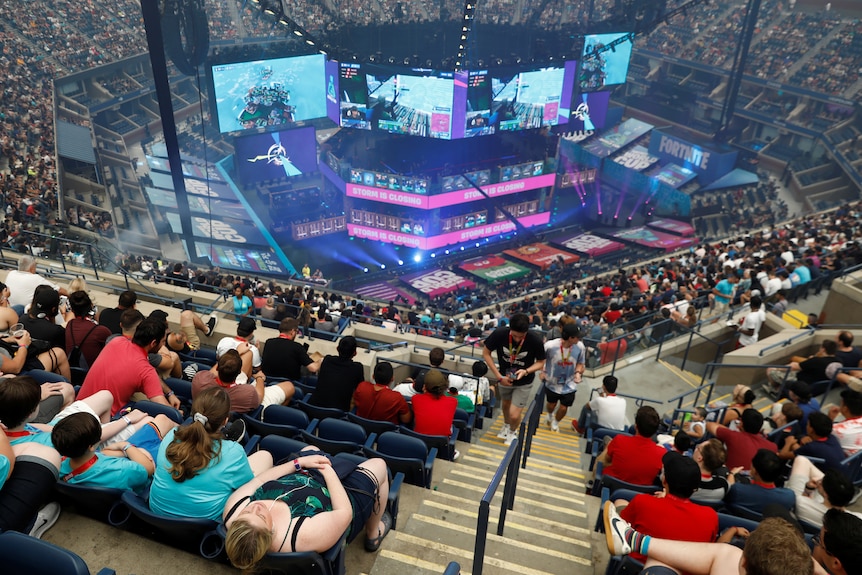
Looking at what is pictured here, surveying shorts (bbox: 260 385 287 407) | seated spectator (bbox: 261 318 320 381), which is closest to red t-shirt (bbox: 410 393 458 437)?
shorts (bbox: 260 385 287 407)

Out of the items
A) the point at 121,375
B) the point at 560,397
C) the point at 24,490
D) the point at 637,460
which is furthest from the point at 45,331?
the point at 560,397

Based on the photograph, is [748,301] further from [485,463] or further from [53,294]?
[53,294]

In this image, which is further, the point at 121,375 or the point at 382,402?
the point at 382,402

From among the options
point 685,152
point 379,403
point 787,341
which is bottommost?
point 685,152

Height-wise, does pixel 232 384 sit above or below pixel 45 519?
below

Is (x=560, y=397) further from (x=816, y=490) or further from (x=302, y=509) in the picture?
(x=302, y=509)

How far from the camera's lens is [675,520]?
3.60 meters

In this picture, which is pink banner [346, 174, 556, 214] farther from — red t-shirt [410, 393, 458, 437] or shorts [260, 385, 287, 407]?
red t-shirt [410, 393, 458, 437]

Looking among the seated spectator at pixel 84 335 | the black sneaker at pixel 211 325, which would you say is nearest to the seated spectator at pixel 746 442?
the seated spectator at pixel 84 335

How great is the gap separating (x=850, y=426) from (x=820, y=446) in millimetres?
661

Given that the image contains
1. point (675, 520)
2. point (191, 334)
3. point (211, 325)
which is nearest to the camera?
point (675, 520)

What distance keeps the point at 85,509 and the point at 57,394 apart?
39.4 inches

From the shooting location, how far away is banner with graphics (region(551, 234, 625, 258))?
3438cm

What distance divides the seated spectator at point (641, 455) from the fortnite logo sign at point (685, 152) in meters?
36.8
